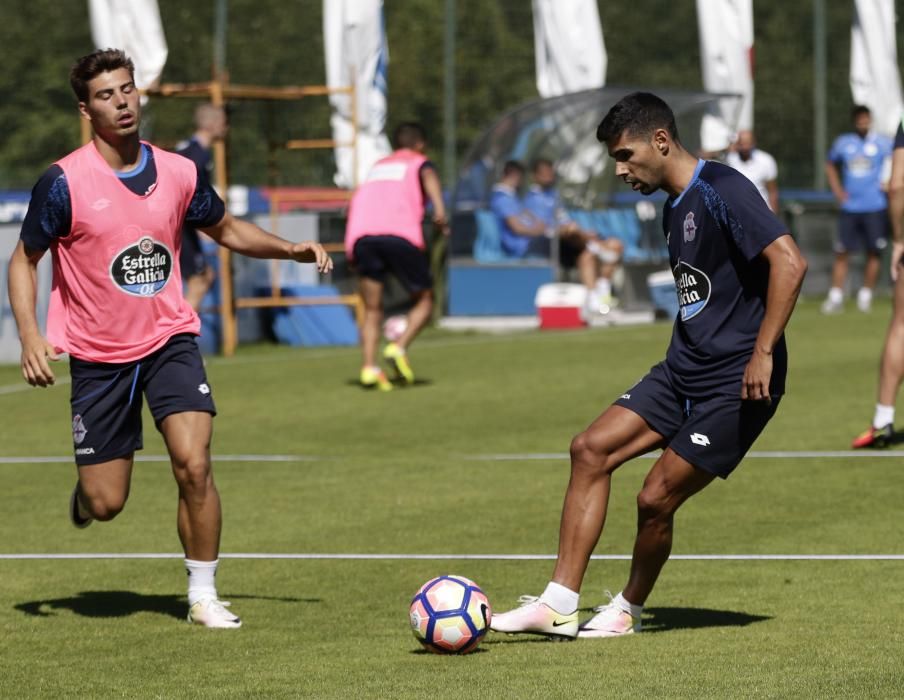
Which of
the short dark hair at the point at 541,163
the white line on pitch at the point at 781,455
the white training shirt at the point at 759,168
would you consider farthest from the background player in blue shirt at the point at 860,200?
the white line on pitch at the point at 781,455

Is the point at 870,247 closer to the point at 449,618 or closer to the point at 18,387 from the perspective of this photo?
the point at 18,387

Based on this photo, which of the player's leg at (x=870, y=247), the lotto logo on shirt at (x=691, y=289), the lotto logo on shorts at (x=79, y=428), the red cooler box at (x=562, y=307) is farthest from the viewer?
the player's leg at (x=870, y=247)

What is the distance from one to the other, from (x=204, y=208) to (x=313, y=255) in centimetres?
53

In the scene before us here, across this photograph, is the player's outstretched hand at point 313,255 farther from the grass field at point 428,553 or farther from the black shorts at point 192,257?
the black shorts at point 192,257

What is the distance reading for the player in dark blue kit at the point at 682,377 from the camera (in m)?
6.73

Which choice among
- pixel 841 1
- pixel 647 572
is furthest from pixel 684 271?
pixel 841 1

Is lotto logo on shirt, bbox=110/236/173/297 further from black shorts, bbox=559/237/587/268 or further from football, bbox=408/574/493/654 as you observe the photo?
black shorts, bbox=559/237/587/268

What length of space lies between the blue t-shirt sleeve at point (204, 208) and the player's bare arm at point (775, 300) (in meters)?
2.36

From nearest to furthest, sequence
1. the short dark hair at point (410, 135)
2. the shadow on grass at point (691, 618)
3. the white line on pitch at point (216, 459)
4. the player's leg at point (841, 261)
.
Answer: the shadow on grass at point (691, 618), the white line on pitch at point (216, 459), the short dark hair at point (410, 135), the player's leg at point (841, 261)

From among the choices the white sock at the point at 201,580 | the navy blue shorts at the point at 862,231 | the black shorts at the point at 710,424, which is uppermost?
the black shorts at the point at 710,424

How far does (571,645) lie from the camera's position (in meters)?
6.87

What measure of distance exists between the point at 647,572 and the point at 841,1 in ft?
92.9

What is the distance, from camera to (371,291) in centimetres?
1616

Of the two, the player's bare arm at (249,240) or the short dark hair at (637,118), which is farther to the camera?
the player's bare arm at (249,240)
